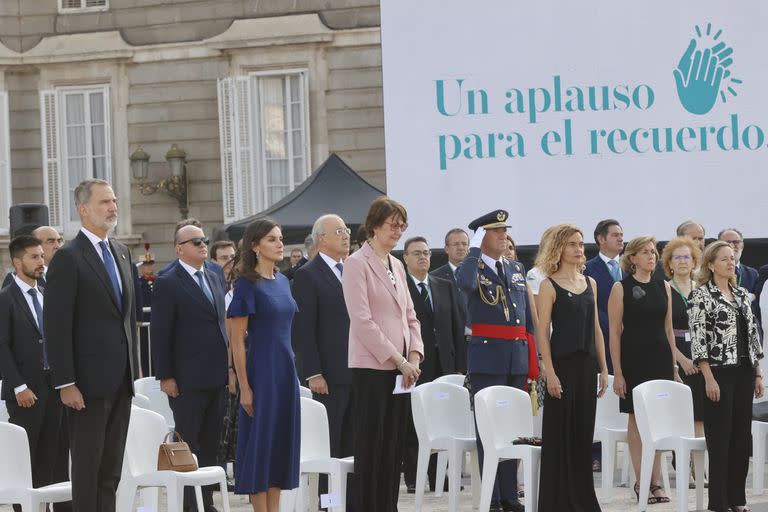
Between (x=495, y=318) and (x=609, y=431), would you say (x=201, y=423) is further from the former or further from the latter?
(x=609, y=431)

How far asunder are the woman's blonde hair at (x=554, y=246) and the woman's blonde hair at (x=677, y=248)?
1.52 meters

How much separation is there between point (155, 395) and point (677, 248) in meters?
3.60

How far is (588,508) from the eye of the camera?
9.13m

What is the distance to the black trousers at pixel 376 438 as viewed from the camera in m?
8.62

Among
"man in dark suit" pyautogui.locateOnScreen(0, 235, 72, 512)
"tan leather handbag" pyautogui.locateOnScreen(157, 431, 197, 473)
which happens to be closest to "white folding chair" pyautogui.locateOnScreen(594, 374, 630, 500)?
"tan leather handbag" pyautogui.locateOnScreen(157, 431, 197, 473)

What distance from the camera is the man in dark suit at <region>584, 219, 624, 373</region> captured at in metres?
11.7

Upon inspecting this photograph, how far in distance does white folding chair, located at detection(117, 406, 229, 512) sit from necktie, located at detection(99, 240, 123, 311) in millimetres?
884

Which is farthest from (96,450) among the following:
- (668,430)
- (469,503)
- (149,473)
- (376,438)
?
(668,430)

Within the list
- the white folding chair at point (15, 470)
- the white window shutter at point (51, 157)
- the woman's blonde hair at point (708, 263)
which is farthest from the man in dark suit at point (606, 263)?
the white window shutter at point (51, 157)

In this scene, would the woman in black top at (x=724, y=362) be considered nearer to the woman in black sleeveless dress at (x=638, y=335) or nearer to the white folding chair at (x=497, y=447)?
the woman in black sleeveless dress at (x=638, y=335)

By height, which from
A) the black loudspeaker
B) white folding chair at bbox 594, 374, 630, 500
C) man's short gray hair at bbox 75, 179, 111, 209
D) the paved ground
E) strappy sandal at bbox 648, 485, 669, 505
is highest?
the black loudspeaker

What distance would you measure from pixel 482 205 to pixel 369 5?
29.5 ft

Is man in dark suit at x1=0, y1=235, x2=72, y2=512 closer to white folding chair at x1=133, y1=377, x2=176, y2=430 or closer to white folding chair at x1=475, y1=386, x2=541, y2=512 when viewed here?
white folding chair at x1=133, y1=377, x2=176, y2=430

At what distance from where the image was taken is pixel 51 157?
24.2 metres
